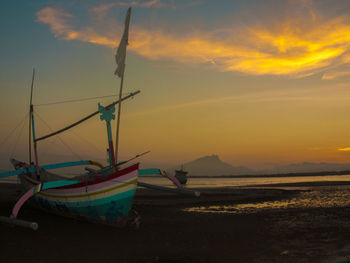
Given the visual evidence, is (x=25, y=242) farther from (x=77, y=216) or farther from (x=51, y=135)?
(x=51, y=135)

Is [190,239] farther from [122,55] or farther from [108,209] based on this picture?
[122,55]

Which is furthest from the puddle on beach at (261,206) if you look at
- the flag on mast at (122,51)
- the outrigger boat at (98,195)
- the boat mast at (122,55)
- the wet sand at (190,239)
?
Result: the flag on mast at (122,51)

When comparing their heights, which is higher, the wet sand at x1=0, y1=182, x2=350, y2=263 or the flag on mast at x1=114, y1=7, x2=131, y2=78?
the flag on mast at x1=114, y1=7, x2=131, y2=78

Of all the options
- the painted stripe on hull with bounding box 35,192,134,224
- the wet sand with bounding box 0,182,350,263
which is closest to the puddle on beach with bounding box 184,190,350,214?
the wet sand with bounding box 0,182,350,263

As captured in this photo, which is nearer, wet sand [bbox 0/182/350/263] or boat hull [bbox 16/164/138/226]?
wet sand [bbox 0/182/350/263]

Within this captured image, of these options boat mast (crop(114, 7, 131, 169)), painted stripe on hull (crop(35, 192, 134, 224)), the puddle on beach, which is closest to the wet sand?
painted stripe on hull (crop(35, 192, 134, 224))

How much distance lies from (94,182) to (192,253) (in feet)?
15.0

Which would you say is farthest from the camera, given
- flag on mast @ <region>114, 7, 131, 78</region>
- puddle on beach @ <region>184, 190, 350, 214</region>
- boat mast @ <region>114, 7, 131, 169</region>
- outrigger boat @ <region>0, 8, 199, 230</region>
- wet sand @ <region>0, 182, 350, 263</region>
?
puddle on beach @ <region>184, 190, 350, 214</region>

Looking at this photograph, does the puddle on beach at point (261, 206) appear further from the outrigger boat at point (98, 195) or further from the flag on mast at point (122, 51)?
the flag on mast at point (122, 51)

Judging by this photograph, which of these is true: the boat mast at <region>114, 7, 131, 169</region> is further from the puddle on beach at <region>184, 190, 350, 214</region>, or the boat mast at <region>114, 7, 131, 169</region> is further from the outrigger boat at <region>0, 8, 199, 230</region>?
the puddle on beach at <region>184, 190, 350, 214</region>

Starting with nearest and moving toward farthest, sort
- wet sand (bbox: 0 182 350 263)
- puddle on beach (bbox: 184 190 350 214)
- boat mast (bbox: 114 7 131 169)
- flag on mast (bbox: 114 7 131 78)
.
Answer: wet sand (bbox: 0 182 350 263)
boat mast (bbox: 114 7 131 169)
flag on mast (bbox: 114 7 131 78)
puddle on beach (bbox: 184 190 350 214)

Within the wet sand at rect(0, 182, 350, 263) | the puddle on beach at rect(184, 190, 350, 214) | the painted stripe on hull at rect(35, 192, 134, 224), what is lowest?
the puddle on beach at rect(184, 190, 350, 214)

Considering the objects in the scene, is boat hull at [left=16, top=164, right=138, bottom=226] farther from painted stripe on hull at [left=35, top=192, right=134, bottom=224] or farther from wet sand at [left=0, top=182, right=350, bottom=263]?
wet sand at [left=0, top=182, right=350, bottom=263]

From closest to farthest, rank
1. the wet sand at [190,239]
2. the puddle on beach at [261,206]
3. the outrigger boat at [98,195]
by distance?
the wet sand at [190,239] < the outrigger boat at [98,195] < the puddle on beach at [261,206]
